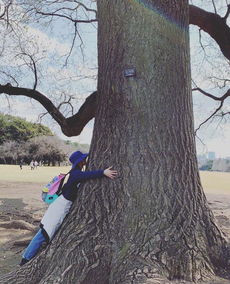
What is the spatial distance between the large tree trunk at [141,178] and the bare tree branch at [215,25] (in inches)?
134

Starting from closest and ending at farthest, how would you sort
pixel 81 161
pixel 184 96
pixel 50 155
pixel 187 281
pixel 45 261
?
1. pixel 187 281
2. pixel 45 261
3. pixel 184 96
4. pixel 81 161
5. pixel 50 155

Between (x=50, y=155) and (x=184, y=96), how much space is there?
6042cm

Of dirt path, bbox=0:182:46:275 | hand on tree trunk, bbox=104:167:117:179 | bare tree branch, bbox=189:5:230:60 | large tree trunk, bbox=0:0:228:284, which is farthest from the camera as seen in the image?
bare tree branch, bbox=189:5:230:60

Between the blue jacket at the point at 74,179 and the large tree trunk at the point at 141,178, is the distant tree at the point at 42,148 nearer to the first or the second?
the blue jacket at the point at 74,179

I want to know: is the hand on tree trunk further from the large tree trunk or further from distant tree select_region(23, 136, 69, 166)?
distant tree select_region(23, 136, 69, 166)

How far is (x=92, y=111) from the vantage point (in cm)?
753

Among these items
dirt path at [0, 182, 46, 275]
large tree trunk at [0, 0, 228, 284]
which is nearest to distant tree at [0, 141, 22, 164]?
dirt path at [0, 182, 46, 275]

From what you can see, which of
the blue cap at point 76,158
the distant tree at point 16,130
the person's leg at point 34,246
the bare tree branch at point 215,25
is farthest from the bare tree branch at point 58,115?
the distant tree at point 16,130

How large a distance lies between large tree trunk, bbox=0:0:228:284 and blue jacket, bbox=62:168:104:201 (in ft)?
0.30

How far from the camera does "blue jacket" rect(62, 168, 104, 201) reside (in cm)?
341

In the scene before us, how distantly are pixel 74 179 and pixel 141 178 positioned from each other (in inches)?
30.9

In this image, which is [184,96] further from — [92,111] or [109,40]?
[92,111]

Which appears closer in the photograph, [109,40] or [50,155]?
[109,40]

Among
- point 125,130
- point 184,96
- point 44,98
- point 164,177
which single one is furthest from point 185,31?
point 44,98
